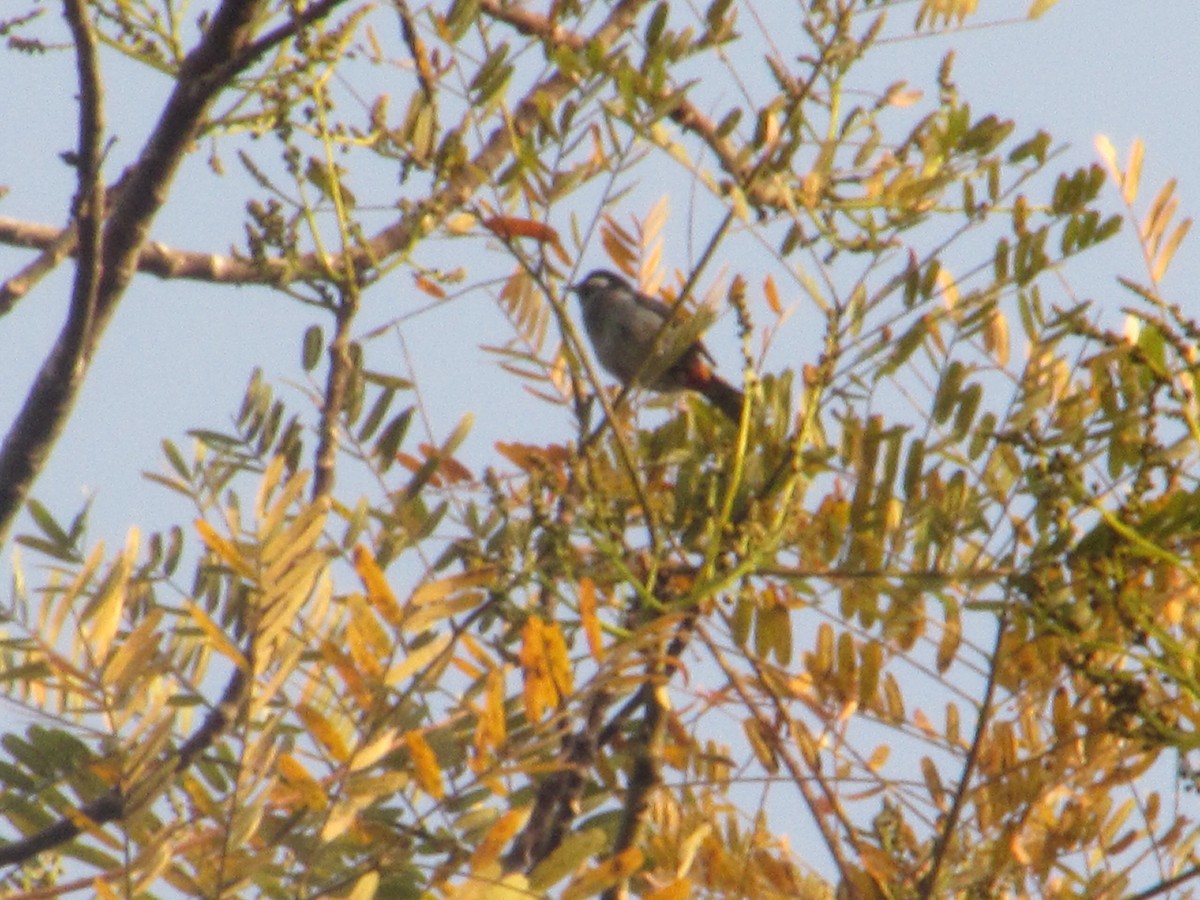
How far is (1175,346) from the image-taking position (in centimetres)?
150

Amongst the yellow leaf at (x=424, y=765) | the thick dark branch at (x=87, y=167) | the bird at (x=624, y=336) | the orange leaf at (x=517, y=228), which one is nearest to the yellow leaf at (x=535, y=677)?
the yellow leaf at (x=424, y=765)

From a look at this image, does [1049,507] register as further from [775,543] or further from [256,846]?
[256,846]

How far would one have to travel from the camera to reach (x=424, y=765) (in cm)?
153

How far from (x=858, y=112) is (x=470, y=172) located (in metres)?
0.64

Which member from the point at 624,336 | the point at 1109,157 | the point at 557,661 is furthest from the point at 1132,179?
the point at 624,336

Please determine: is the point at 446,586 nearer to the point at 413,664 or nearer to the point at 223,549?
the point at 413,664

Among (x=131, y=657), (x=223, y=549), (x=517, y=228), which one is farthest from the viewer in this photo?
(x=517, y=228)

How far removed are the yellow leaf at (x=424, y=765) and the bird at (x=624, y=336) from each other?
3.28m

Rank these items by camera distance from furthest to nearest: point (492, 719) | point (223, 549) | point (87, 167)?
point (87, 167), point (492, 719), point (223, 549)

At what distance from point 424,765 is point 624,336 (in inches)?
178

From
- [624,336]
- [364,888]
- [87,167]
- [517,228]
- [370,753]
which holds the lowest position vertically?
[364,888]

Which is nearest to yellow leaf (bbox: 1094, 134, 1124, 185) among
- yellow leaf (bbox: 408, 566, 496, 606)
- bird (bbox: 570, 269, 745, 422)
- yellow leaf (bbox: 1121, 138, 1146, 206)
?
yellow leaf (bbox: 1121, 138, 1146, 206)

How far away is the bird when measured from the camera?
505cm

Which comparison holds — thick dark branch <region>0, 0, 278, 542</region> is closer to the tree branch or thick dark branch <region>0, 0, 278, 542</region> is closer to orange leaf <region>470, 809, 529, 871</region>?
the tree branch
